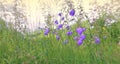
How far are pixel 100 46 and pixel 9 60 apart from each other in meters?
0.90

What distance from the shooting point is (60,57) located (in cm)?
351

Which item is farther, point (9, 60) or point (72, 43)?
point (72, 43)

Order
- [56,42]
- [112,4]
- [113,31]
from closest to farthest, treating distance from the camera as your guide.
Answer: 1. [56,42]
2. [113,31]
3. [112,4]

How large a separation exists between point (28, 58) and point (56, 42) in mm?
562

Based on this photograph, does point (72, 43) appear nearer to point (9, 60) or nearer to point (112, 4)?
point (9, 60)

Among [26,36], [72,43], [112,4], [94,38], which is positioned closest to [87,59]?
[94,38]

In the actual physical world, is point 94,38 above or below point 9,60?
above

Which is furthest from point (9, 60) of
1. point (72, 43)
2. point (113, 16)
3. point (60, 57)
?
point (113, 16)

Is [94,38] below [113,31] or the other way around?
the other way around

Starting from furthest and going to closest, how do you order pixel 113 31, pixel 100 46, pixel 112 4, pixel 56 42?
pixel 112 4 < pixel 113 31 < pixel 56 42 < pixel 100 46

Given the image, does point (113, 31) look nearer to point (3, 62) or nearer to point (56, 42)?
point (56, 42)

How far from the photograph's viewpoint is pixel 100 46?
3588 millimetres

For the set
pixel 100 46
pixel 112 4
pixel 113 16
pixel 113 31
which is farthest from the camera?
pixel 112 4

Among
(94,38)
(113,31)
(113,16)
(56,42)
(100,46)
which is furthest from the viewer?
(113,16)
